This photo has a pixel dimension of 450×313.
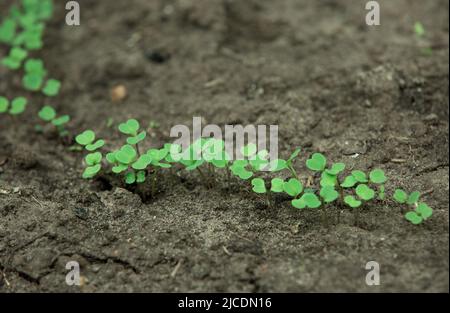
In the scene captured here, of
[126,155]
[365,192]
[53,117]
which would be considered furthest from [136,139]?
[365,192]

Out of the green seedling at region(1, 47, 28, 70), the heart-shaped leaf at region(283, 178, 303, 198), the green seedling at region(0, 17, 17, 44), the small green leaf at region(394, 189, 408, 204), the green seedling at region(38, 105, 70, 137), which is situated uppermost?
the green seedling at region(0, 17, 17, 44)

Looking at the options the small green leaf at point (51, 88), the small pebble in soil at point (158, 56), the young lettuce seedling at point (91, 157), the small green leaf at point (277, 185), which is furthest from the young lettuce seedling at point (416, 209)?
the small green leaf at point (51, 88)

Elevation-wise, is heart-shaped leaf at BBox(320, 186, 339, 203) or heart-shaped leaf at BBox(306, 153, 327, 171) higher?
heart-shaped leaf at BBox(306, 153, 327, 171)

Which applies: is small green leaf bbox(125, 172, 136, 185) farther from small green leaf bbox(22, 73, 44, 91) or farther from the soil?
small green leaf bbox(22, 73, 44, 91)

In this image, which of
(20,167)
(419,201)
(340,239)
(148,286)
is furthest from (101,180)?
(419,201)

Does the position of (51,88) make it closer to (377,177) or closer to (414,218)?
(377,177)

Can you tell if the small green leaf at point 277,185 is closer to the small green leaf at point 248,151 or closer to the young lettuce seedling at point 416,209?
the small green leaf at point 248,151

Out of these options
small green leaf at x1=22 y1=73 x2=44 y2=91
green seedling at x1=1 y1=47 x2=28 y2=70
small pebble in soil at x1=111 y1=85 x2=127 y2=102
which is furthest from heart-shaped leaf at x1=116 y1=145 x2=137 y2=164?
green seedling at x1=1 y1=47 x2=28 y2=70
